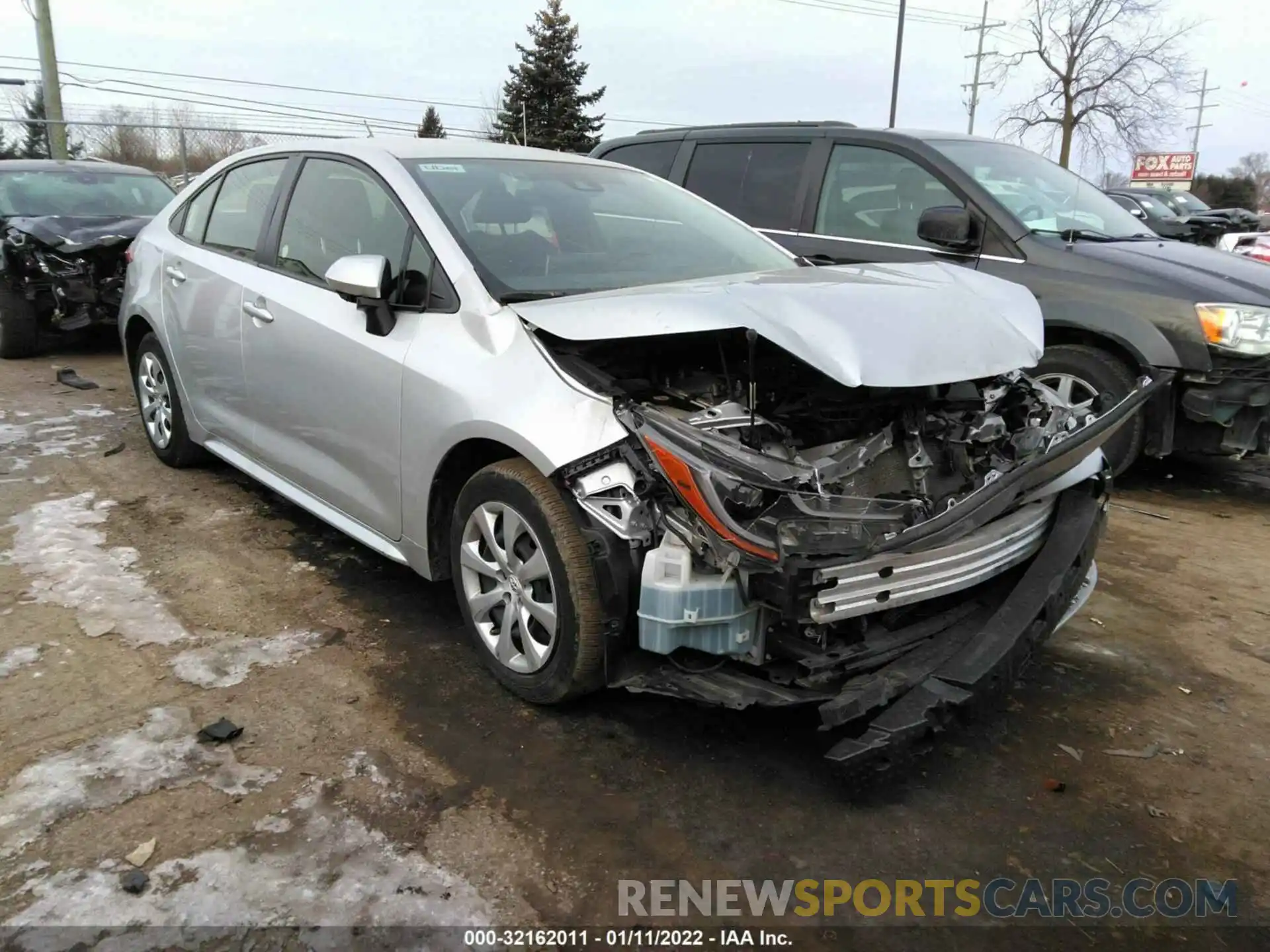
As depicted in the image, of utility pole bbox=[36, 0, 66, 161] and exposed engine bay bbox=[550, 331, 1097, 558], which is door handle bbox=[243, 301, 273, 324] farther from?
utility pole bbox=[36, 0, 66, 161]

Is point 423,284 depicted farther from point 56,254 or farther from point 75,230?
point 75,230

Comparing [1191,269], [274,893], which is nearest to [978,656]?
[274,893]

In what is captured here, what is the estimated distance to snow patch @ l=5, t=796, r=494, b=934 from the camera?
86.4 inches

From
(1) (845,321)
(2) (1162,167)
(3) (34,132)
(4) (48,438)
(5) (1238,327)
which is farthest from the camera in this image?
(2) (1162,167)

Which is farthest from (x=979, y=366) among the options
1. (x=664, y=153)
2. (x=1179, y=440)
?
(x=664, y=153)

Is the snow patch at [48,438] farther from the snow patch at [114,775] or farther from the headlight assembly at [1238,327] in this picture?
the headlight assembly at [1238,327]

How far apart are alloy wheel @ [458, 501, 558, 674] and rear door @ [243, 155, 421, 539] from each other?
0.46 meters

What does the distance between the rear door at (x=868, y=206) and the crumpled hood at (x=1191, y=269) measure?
2.46 feet

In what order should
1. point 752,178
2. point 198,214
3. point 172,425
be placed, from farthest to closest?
1. point 752,178
2. point 172,425
3. point 198,214

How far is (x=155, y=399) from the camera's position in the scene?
541cm

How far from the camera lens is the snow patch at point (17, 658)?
3.27m

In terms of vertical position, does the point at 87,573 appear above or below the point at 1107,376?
below

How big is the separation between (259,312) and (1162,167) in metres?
38.1

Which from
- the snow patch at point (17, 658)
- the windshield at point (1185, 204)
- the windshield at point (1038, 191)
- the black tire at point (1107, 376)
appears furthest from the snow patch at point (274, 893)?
the windshield at point (1185, 204)
